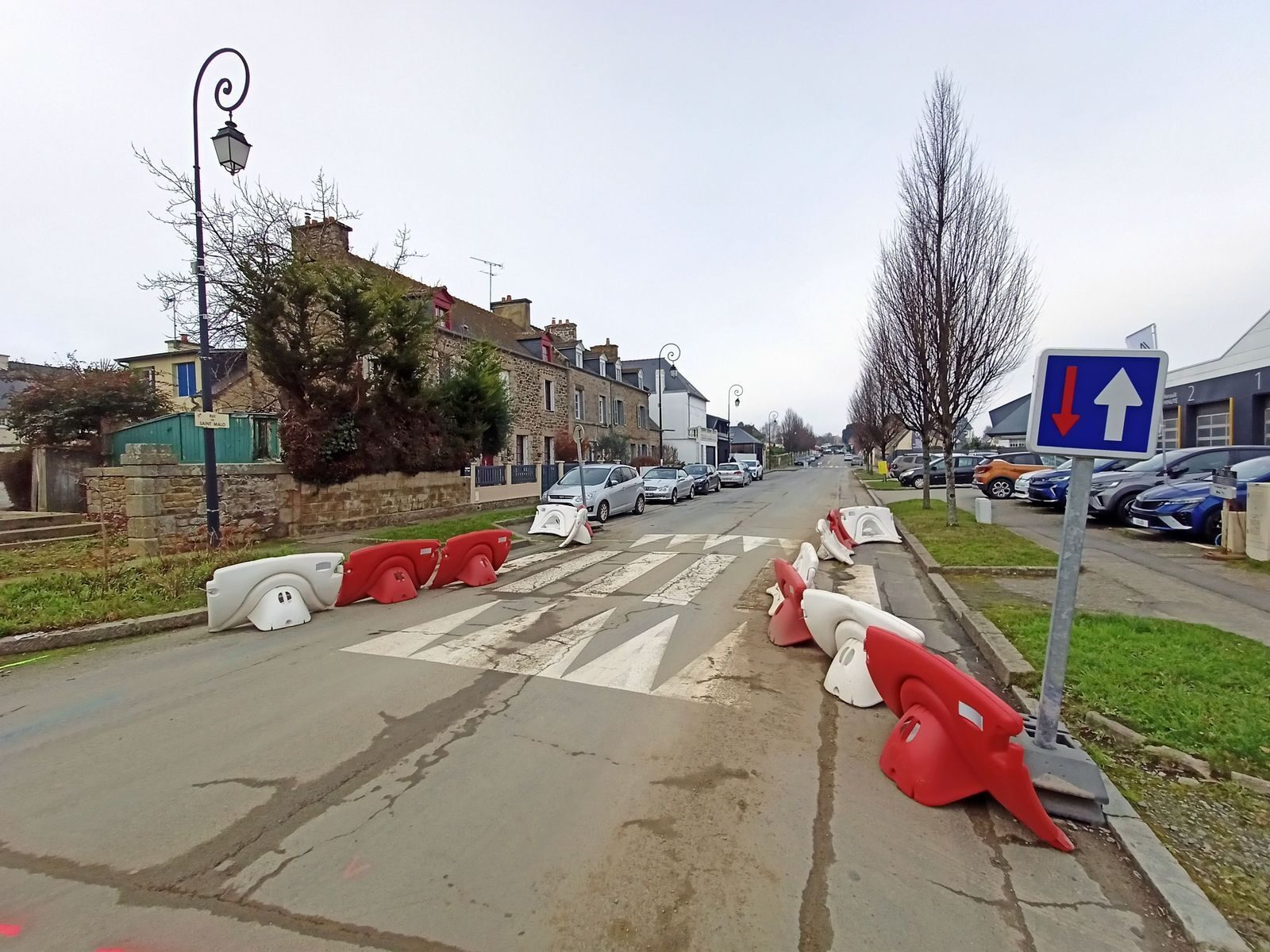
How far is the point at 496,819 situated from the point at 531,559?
27.2 feet

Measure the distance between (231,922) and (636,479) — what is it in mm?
→ 18528

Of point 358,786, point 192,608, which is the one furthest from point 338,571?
point 358,786

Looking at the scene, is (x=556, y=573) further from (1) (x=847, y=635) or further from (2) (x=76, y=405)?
(2) (x=76, y=405)

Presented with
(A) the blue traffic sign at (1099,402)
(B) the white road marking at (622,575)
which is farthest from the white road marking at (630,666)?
(A) the blue traffic sign at (1099,402)

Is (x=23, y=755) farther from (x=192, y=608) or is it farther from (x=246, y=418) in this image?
(x=246, y=418)

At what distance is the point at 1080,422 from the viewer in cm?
318

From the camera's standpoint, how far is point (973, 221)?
13.2 m

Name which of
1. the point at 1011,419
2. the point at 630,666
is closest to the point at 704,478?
the point at 630,666

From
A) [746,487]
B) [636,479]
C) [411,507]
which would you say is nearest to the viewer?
[411,507]

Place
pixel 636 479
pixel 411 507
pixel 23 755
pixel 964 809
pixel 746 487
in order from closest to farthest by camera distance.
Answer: pixel 964 809 → pixel 23 755 → pixel 411 507 → pixel 636 479 → pixel 746 487

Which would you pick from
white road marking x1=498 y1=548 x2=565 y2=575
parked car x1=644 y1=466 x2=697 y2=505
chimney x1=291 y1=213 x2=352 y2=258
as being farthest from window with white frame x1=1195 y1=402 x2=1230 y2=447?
chimney x1=291 y1=213 x2=352 y2=258

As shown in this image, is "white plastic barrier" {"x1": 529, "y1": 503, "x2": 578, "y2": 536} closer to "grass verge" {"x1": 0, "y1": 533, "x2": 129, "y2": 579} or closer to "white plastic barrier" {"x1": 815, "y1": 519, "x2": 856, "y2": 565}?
"white plastic barrier" {"x1": 815, "y1": 519, "x2": 856, "y2": 565}

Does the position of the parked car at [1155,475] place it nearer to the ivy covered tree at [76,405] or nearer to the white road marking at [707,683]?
the white road marking at [707,683]

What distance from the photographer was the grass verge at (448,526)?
43.9ft
